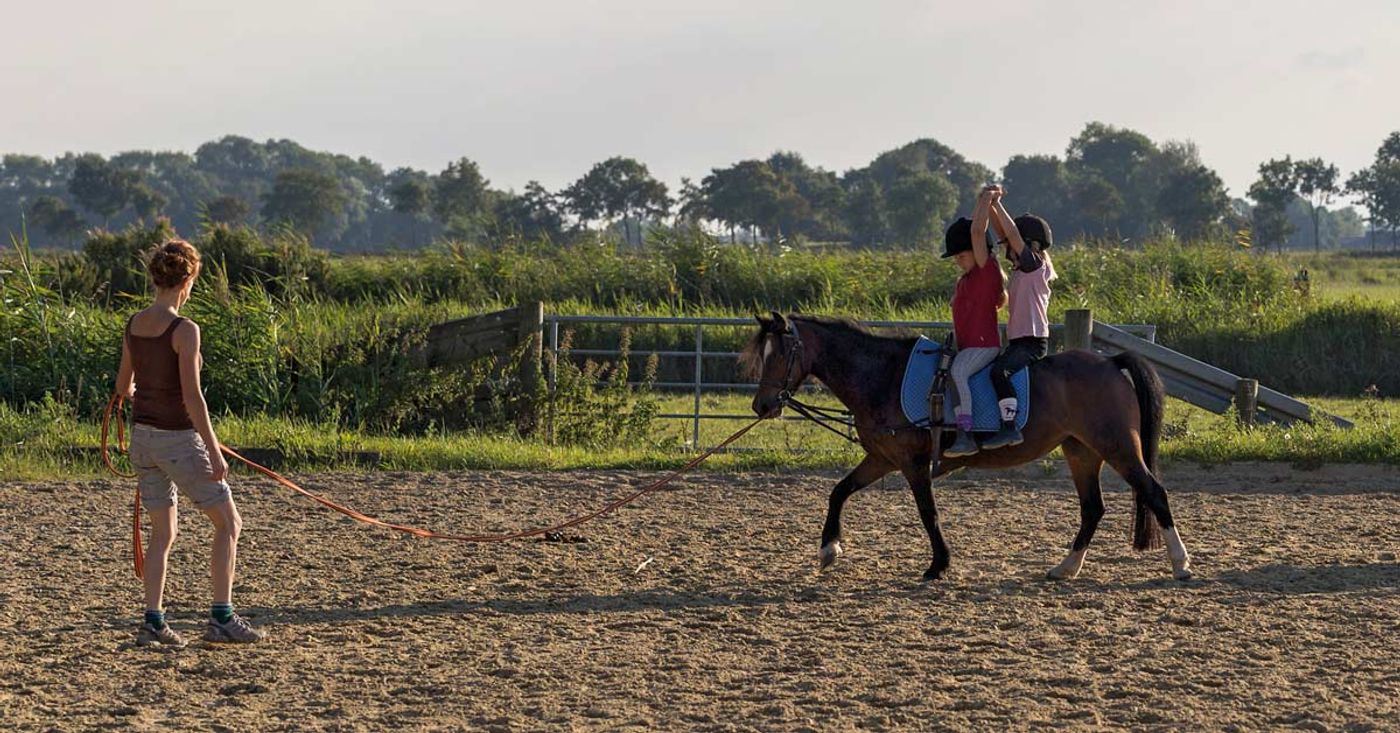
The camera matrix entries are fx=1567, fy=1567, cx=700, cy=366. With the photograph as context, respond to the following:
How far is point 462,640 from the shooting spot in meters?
7.04

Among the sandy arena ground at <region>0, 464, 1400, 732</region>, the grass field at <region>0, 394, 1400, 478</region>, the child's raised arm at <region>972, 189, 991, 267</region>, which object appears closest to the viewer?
the sandy arena ground at <region>0, 464, 1400, 732</region>

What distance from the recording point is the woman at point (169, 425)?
641 cm

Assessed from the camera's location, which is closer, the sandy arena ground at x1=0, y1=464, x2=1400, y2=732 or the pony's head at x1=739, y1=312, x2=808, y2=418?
the sandy arena ground at x1=0, y1=464, x2=1400, y2=732

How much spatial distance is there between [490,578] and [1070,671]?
11.2 feet

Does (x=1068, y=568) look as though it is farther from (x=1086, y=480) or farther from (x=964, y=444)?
(x=964, y=444)

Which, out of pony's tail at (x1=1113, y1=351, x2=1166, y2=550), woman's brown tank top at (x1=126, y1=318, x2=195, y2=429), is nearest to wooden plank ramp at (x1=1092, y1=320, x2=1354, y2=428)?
pony's tail at (x1=1113, y1=351, x2=1166, y2=550)

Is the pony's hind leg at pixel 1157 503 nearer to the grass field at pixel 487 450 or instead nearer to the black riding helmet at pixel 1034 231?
the black riding helmet at pixel 1034 231

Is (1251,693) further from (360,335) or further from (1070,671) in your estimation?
(360,335)

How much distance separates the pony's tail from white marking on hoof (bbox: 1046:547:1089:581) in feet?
1.23

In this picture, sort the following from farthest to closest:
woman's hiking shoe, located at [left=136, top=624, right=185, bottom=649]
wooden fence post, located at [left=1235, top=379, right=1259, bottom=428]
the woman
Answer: wooden fence post, located at [left=1235, top=379, right=1259, bottom=428] < woman's hiking shoe, located at [left=136, top=624, right=185, bottom=649] < the woman

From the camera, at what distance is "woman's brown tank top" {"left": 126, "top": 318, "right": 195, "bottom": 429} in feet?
21.1

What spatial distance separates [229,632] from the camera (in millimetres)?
Answer: 6820

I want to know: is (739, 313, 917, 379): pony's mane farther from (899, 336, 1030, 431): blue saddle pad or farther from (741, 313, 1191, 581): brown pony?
(899, 336, 1030, 431): blue saddle pad

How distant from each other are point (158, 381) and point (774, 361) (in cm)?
330
